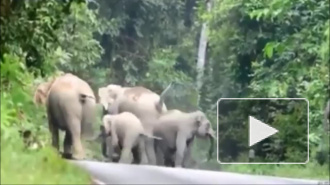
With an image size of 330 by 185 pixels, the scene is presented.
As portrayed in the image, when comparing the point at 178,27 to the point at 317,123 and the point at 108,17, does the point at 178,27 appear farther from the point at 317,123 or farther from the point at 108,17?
the point at 317,123

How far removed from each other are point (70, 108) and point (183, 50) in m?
0.33

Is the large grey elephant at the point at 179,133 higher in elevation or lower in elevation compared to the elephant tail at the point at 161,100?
lower

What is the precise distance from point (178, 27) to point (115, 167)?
396 mm

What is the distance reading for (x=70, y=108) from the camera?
235 cm

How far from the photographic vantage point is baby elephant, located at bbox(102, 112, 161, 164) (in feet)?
7.63

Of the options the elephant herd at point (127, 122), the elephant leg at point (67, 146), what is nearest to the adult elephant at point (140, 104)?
the elephant herd at point (127, 122)

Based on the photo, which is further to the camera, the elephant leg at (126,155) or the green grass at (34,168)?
the elephant leg at (126,155)

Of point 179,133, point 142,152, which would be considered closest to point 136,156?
point 142,152

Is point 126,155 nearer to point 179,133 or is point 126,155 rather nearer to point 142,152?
point 142,152

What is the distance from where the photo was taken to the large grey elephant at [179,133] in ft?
7.61

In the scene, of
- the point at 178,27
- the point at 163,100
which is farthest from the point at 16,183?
the point at 178,27
